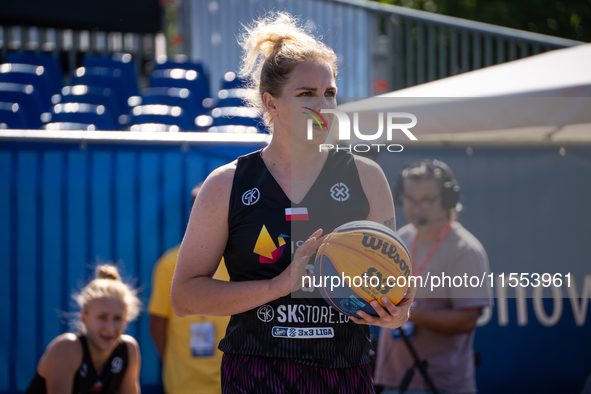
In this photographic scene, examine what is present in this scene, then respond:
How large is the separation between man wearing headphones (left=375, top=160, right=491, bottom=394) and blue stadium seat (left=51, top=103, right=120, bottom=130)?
3.99 m

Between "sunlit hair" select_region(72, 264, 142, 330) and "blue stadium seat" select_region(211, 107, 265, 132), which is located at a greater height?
"blue stadium seat" select_region(211, 107, 265, 132)

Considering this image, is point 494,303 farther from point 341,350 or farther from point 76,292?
point 76,292

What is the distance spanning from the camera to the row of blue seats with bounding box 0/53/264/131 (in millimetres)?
6559

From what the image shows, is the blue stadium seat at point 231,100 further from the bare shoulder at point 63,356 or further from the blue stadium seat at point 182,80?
the bare shoulder at point 63,356

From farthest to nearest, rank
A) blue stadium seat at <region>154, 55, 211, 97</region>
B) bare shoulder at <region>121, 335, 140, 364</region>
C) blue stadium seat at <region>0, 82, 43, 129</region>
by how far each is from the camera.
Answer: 1. blue stadium seat at <region>154, 55, 211, 97</region>
2. blue stadium seat at <region>0, 82, 43, 129</region>
3. bare shoulder at <region>121, 335, 140, 364</region>

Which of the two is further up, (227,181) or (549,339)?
(227,181)

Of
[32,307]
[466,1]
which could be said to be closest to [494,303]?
[32,307]

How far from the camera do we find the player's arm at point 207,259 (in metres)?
1.81

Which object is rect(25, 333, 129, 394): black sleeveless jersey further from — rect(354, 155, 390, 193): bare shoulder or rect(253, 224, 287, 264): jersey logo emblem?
rect(354, 155, 390, 193): bare shoulder

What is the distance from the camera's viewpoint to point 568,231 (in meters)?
4.03

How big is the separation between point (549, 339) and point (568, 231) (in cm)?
84

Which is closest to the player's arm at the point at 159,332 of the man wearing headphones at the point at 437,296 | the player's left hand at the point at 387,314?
the man wearing headphones at the point at 437,296

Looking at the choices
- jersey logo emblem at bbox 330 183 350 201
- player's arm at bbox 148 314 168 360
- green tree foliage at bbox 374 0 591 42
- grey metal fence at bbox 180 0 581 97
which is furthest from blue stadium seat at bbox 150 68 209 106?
green tree foliage at bbox 374 0 591 42

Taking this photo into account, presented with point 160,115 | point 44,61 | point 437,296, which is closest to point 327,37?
point 160,115
